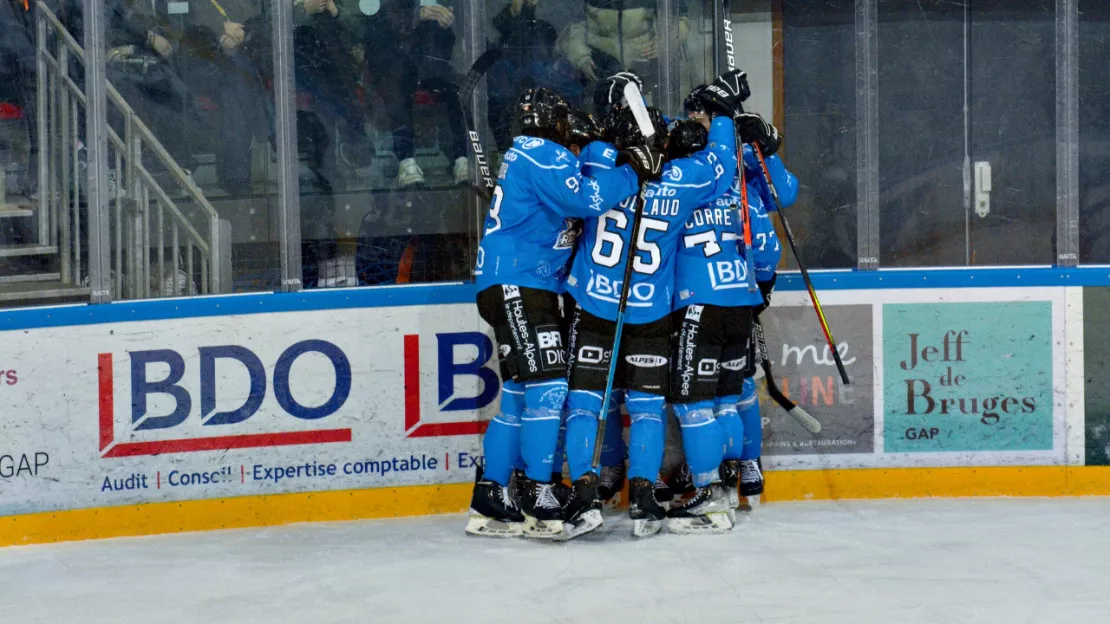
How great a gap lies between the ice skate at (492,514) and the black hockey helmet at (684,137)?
4.18 feet

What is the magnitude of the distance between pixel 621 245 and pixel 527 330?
421mm

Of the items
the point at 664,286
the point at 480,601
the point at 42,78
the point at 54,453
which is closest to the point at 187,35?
the point at 42,78

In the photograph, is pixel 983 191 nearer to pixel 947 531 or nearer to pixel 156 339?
pixel 947 531

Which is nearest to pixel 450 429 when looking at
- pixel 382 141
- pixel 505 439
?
pixel 505 439

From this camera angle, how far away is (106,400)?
205 inches

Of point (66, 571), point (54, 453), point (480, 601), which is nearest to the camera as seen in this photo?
point (480, 601)

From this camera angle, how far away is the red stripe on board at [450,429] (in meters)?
5.55

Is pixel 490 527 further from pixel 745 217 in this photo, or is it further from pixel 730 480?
pixel 745 217

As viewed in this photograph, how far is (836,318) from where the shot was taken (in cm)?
574

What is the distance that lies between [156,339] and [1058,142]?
330cm

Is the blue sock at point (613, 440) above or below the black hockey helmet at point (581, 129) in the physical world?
below

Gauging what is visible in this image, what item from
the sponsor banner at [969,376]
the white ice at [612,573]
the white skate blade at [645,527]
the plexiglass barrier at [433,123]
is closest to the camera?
the white ice at [612,573]

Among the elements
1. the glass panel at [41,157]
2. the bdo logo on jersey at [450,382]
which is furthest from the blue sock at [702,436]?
the glass panel at [41,157]

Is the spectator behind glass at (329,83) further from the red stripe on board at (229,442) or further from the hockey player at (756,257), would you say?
the hockey player at (756,257)
